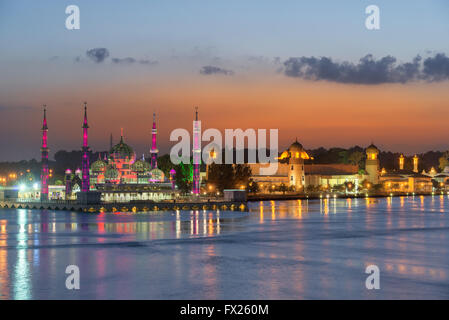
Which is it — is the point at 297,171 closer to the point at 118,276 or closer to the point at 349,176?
the point at 349,176

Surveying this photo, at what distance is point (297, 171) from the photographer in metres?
143

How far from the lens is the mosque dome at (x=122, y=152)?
97.4 metres

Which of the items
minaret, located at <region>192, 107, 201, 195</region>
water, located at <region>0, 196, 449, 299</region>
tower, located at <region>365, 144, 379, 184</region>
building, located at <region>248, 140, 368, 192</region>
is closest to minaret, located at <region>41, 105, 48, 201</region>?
minaret, located at <region>192, 107, 201, 195</region>

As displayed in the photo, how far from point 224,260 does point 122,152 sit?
66.0 meters

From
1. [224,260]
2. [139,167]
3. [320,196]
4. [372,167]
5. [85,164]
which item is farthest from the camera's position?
[372,167]

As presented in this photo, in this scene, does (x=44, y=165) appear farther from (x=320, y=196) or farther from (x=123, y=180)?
(x=320, y=196)

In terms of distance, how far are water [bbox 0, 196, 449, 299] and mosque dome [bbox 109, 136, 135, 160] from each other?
4174 cm

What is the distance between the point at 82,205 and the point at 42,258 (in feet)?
153

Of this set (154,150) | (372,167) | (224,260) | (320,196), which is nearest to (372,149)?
(372,167)

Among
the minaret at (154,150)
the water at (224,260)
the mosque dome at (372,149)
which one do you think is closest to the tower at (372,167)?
the mosque dome at (372,149)

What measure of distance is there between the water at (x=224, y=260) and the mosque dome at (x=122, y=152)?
4174cm

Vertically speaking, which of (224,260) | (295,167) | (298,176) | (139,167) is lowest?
(224,260)

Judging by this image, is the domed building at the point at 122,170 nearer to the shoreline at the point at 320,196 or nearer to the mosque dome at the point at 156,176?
the mosque dome at the point at 156,176

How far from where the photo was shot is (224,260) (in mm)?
33562
